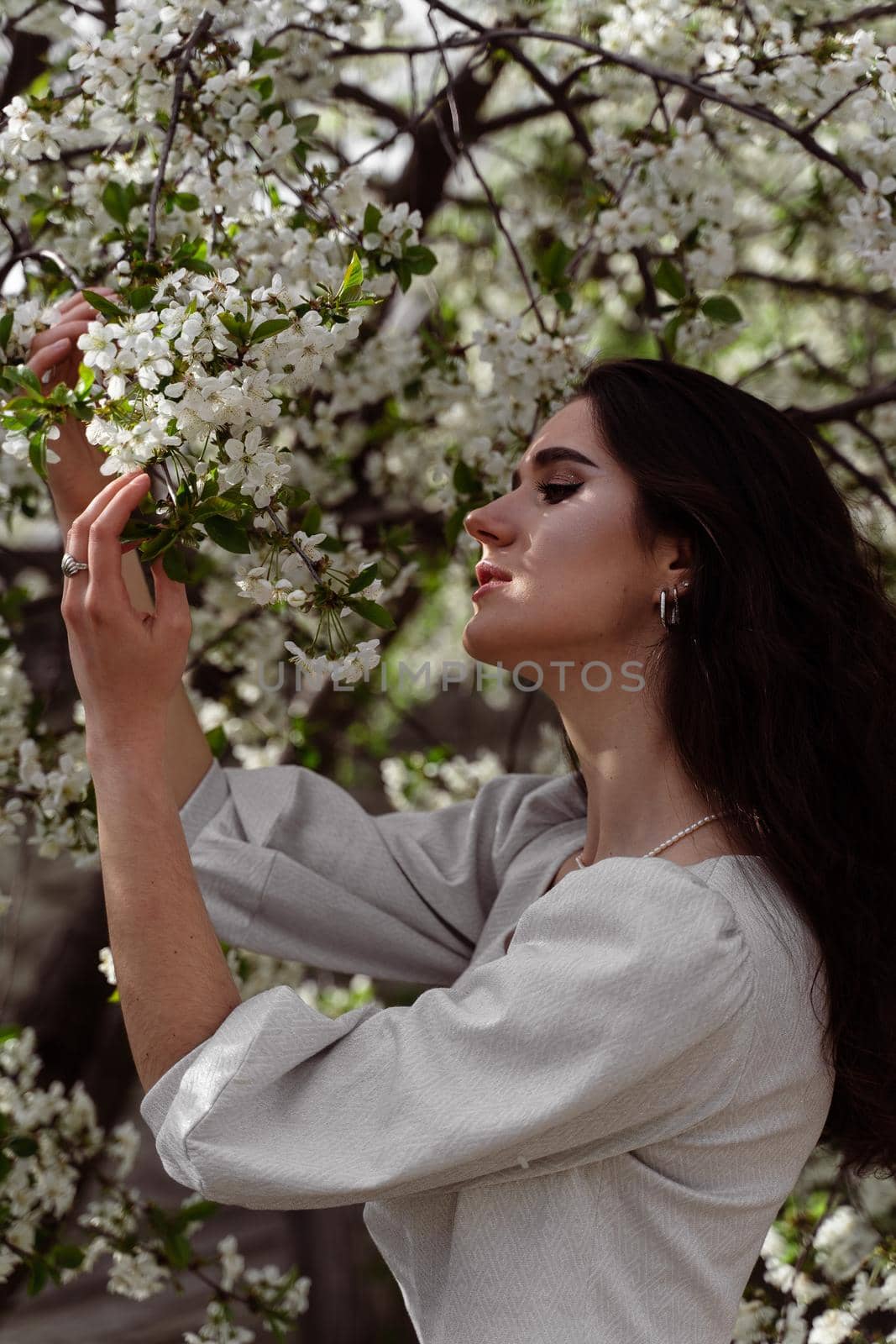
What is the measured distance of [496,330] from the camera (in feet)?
5.77

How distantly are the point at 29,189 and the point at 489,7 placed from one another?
3.92 feet

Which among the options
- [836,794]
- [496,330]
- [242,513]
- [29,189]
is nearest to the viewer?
[242,513]

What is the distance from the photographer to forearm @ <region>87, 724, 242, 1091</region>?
113 cm

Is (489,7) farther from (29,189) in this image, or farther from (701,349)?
(29,189)

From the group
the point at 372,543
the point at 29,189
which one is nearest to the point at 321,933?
the point at 372,543

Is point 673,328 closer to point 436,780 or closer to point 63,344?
point 63,344

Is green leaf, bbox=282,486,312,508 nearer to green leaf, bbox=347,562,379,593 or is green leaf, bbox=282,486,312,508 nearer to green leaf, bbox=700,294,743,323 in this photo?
green leaf, bbox=347,562,379,593

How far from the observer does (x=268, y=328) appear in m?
1.09

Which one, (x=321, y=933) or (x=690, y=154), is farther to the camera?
(x=690, y=154)

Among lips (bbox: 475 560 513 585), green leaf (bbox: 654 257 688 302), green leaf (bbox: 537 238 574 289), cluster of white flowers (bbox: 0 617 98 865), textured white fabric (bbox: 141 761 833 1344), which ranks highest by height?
green leaf (bbox: 537 238 574 289)

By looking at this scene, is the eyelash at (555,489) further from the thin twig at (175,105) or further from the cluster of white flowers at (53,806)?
the cluster of white flowers at (53,806)

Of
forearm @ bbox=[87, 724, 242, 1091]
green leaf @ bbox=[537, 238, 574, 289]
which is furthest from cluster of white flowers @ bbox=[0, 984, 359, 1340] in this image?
green leaf @ bbox=[537, 238, 574, 289]

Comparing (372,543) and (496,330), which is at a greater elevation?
(496,330)

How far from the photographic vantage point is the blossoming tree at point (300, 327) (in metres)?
1.16
